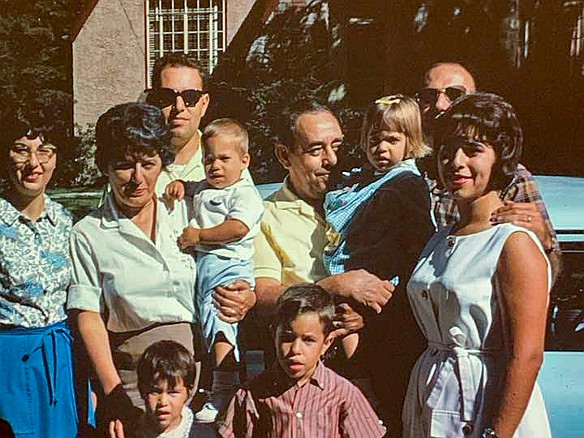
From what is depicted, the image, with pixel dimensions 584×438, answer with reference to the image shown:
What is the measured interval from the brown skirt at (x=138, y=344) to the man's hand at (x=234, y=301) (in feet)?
0.48

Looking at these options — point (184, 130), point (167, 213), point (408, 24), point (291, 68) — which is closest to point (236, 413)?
point (167, 213)

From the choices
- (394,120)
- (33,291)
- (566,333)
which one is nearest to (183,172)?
(33,291)

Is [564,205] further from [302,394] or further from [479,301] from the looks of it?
[302,394]

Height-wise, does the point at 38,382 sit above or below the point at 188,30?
below

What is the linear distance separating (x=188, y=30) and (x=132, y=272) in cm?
114

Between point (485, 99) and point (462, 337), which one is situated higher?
point (485, 99)

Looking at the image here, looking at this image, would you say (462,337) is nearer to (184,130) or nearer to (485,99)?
(485,99)

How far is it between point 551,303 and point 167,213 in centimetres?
165

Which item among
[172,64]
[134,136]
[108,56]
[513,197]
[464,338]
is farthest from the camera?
[108,56]

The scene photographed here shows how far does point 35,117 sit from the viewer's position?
4203 mm

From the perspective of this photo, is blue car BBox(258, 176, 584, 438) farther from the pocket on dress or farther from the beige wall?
the beige wall

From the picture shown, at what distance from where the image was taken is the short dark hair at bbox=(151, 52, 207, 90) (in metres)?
4.19

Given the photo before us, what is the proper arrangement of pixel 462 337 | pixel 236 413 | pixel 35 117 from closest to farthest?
1. pixel 462 337
2. pixel 236 413
3. pixel 35 117

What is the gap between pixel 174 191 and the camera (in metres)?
4.04
